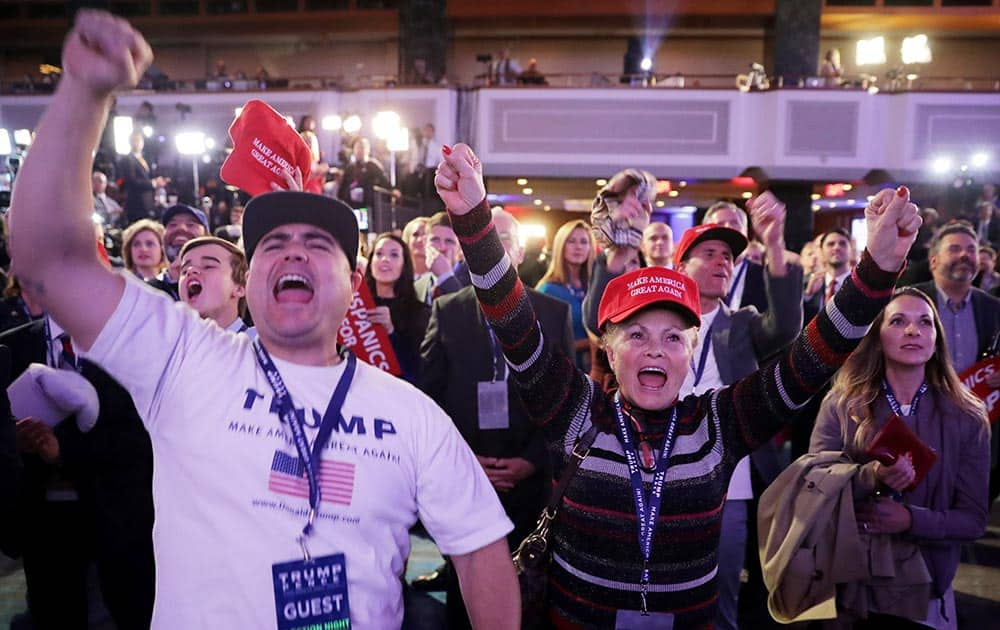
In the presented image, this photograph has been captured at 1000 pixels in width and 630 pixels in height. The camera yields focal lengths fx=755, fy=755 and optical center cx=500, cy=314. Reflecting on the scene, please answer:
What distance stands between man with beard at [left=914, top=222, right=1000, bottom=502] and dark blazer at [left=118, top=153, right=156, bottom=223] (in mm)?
7505

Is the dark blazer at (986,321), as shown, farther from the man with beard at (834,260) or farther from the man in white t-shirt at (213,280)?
the man in white t-shirt at (213,280)

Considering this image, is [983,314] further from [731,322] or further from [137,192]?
[137,192]

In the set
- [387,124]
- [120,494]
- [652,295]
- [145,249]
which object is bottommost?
[120,494]

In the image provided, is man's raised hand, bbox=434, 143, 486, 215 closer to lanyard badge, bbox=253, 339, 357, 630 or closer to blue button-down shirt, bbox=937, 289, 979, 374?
lanyard badge, bbox=253, 339, 357, 630

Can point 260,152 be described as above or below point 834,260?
above

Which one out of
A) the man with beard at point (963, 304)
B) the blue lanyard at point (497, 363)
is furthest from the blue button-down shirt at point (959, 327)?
the blue lanyard at point (497, 363)

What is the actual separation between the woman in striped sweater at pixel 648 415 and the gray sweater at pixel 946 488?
71cm

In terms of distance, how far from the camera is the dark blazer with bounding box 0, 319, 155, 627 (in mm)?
2242

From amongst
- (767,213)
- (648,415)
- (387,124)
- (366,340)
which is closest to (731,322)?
(767,213)

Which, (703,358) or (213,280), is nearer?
(213,280)

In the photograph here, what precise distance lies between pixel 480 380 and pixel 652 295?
1239mm

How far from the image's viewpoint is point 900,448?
2.00 meters

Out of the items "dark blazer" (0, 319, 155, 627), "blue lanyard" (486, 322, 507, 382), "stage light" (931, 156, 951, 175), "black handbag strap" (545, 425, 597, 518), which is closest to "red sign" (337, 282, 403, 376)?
"blue lanyard" (486, 322, 507, 382)

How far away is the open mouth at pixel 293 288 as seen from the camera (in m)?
1.26
